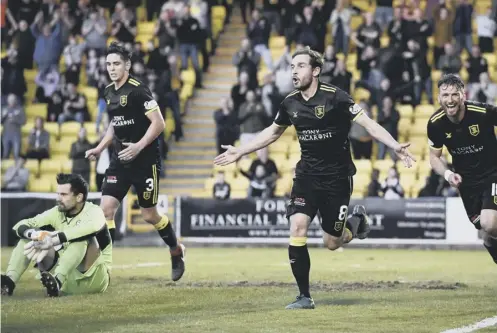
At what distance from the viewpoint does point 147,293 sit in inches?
504

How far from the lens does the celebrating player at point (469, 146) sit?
11.6 m

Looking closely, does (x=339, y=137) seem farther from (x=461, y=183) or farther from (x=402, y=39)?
(x=402, y=39)

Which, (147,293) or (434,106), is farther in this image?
(434,106)

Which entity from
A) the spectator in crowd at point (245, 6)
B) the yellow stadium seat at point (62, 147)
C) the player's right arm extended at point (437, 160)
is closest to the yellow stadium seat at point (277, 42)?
the spectator in crowd at point (245, 6)

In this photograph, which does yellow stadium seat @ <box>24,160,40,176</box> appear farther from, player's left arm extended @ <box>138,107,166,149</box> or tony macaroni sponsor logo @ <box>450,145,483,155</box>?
tony macaroni sponsor logo @ <box>450,145,483,155</box>

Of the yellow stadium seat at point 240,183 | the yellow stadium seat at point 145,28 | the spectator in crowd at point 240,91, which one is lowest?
A: the yellow stadium seat at point 240,183

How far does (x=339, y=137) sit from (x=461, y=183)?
1.52m

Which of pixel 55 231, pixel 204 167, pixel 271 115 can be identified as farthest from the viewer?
pixel 204 167

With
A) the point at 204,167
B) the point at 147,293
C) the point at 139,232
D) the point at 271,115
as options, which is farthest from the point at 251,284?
the point at 204,167

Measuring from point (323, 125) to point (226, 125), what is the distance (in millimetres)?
13888

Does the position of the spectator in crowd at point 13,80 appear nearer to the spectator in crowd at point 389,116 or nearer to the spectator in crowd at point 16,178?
the spectator in crowd at point 16,178

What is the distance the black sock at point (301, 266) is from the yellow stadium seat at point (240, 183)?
13.5 metres

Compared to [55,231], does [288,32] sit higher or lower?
higher

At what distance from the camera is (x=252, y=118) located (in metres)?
24.9
